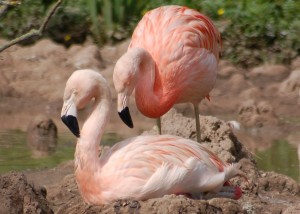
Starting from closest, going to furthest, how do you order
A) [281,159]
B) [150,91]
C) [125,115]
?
[125,115], [150,91], [281,159]

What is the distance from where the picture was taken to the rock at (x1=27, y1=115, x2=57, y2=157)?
967cm

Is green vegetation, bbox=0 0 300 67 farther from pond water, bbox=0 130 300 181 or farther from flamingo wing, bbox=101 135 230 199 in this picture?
flamingo wing, bbox=101 135 230 199

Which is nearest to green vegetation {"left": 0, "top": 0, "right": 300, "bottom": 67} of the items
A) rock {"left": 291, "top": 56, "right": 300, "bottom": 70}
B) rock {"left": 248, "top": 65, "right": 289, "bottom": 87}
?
rock {"left": 291, "top": 56, "right": 300, "bottom": 70}

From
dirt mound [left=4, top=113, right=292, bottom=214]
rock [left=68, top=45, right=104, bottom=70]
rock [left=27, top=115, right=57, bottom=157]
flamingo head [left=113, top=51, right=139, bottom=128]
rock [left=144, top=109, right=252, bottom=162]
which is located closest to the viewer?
dirt mound [left=4, top=113, right=292, bottom=214]

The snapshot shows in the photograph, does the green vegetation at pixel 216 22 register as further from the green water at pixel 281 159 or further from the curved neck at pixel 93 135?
the curved neck at pixel 93 135

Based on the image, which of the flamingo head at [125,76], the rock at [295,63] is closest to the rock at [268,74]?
the rock at [295,63]

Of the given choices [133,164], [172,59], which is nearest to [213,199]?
[133,164]

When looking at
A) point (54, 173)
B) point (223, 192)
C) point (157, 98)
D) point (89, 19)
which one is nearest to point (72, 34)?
point (89, 19)

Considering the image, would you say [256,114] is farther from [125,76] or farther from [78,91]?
[78,91]

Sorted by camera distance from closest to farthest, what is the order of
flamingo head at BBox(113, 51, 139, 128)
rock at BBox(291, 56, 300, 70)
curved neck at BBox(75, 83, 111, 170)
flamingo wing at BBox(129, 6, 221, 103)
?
curved neck at BBox(75, 83, 111, 170), flamingo head at BBox(113, 51, 139, 128), flamingo wing at BBox(129, 6, 221, 103), rock at BBox(291, 56, 300, 70)

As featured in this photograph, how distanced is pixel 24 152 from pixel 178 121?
2.10 m

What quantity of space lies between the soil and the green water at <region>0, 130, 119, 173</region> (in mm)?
323

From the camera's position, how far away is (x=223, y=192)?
18.8ft

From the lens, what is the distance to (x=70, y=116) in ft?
18.6
